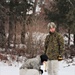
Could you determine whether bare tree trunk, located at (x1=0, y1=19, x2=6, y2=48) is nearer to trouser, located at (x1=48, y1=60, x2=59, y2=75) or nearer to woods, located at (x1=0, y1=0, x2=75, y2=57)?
woods, located at (x1=0, y1=0, x2=75, y2=57)

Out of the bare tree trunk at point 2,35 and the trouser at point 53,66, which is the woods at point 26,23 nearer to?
the bare tree trunk at point 2,35

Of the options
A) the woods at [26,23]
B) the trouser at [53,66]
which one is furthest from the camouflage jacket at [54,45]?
the woods at [26,23]

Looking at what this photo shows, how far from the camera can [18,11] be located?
62.8 ft

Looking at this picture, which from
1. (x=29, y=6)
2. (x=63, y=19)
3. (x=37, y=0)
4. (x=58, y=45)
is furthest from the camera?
(x=37, y=0)

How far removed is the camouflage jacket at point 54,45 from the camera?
9.38m

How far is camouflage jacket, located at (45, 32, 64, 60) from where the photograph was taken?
369 inches

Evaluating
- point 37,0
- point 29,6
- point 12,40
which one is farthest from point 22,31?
point 37,0

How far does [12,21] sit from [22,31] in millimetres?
2393

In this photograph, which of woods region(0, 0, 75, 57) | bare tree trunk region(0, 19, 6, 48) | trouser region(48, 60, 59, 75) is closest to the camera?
trouser region(48, 60, 59, 75)

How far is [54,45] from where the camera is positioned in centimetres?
948

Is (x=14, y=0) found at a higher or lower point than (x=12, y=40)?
higher

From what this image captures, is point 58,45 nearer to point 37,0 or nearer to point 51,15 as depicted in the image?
point 51,15

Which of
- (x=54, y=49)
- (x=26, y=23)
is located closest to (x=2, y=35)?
(x=26, y=23)

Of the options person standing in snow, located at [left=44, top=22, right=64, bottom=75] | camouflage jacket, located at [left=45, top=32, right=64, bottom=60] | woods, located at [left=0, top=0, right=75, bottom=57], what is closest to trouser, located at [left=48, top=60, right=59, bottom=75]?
person standing in snow, located at [left=44, top=22, right=64, bottom=75]
